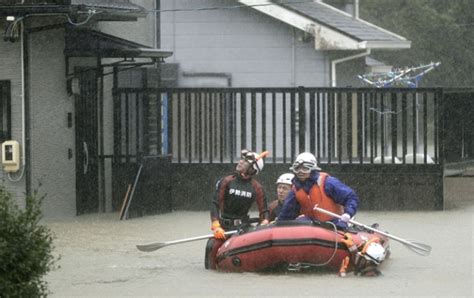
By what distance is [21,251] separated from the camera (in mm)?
10820

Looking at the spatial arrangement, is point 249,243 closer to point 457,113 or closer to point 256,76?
point 457,113

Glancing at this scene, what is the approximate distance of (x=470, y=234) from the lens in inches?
839

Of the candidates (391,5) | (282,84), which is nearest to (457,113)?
(282,84)

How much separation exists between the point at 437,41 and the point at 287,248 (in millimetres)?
41459

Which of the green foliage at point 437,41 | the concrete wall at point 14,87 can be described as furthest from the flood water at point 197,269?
the green foliage at point 437,41

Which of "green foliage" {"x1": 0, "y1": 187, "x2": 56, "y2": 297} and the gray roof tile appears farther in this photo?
the gray roof tile

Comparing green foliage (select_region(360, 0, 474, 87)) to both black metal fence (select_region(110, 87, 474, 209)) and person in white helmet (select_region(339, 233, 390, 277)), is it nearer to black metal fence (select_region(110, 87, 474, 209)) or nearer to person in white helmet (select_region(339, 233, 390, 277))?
black metal fence (select_region(110, 87, 474, 209))

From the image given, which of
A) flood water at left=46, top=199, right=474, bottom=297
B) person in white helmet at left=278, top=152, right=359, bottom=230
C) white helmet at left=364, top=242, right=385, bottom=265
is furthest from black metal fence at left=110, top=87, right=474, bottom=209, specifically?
white helmet at left=364, top=242, right=385, bottom=265

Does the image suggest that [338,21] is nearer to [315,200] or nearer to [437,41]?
[315,200]

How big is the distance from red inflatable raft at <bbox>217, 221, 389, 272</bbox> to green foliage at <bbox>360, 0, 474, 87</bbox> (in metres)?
38.9

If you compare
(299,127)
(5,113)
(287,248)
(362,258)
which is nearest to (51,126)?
(5,113)

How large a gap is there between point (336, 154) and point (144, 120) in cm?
390

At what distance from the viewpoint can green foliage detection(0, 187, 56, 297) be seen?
35.1ft

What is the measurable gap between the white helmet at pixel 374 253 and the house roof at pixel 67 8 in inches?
305
